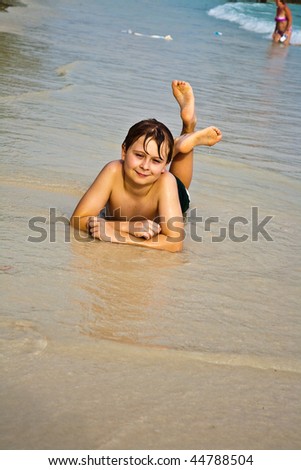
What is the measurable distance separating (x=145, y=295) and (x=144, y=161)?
98 cm

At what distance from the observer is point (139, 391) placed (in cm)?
222

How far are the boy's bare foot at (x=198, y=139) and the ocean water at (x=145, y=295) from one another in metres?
0.35

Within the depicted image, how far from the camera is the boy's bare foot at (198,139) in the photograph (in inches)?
178

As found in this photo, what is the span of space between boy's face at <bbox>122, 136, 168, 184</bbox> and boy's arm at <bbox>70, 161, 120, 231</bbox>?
0.14 meters

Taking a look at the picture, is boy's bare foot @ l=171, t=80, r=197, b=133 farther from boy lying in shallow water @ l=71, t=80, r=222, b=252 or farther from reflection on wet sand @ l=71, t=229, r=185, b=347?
reflection on wet sand @ l=71, t=229, r=185, b=347

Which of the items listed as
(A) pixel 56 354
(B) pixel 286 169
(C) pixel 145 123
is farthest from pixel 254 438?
(B) pixel 286 169

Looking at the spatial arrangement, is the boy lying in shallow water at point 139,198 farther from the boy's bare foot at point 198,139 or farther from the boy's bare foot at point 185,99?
the boy's bare foot at point 185,99

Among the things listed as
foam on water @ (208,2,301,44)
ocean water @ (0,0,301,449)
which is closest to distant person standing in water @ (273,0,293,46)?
foam on water @ (208,2,301,44)

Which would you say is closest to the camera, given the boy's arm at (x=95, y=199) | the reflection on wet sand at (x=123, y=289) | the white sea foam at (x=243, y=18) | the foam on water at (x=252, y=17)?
the reflection on wet sand at (x=123, y=289)

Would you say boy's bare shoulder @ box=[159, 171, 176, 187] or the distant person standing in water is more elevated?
the distant person standing in water

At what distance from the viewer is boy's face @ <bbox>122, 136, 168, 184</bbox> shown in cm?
374

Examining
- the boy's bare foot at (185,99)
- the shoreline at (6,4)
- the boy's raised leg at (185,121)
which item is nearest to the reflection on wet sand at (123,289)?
the boy's raised leg at (185,121)

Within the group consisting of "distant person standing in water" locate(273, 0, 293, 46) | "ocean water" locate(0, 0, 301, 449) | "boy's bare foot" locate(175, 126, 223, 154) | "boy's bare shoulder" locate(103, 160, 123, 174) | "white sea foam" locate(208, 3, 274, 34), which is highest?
"white sea foam" locate(208, 3, 274, 34)

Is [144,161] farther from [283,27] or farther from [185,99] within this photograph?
[283,27]
